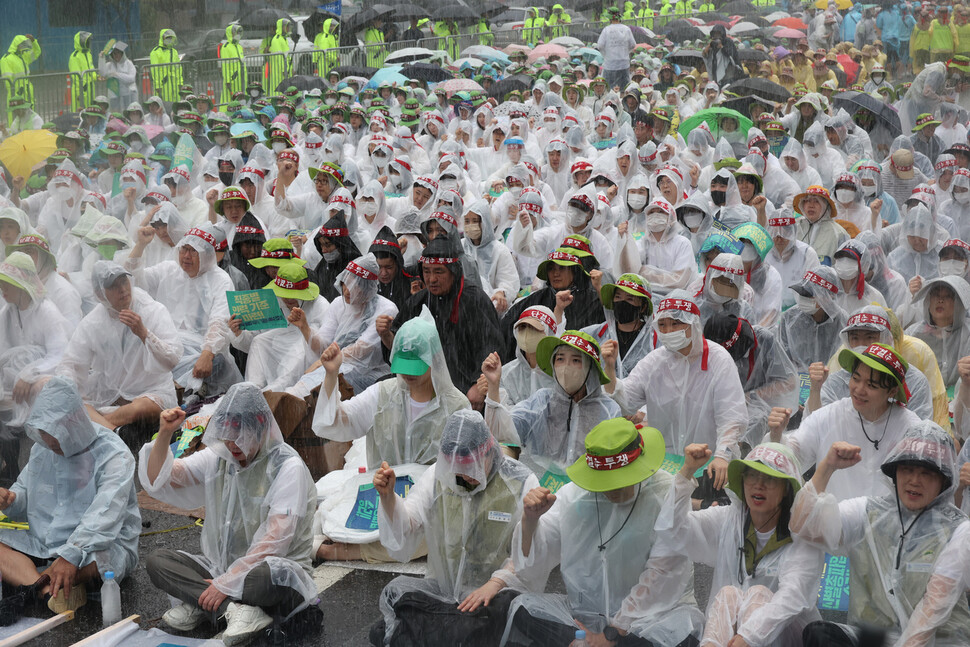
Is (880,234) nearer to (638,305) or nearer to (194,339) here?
(638,305)

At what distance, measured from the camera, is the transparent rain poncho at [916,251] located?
9.68 m

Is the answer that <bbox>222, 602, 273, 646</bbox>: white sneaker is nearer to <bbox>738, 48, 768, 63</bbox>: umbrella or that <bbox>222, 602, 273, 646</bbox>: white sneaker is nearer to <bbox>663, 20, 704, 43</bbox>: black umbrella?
<bbox>738, 48, 768, 63</bbox>: umbrella

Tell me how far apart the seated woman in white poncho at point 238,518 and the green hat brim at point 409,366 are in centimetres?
85

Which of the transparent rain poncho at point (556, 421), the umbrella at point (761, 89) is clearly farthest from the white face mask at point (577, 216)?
the umbrella at point (761, 89)

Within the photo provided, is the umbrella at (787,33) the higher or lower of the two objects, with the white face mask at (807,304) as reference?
lower

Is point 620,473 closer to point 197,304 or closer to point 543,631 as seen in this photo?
point 543,631

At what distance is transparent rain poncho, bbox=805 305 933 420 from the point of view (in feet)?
19.6

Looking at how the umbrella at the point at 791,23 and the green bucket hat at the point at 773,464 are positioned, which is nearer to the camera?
the green bucket hat at the point at 773,464

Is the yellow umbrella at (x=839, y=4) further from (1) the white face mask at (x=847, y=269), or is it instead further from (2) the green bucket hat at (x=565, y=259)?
(2) the green bucket hat at (x=565, y=259)

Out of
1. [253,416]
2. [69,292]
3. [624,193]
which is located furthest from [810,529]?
[624,193]

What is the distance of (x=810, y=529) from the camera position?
4.49m

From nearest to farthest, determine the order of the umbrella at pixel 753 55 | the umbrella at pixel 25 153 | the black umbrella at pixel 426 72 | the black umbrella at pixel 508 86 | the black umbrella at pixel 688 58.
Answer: the umbrella at pixel 25 153
the black umbrella at pixel 508 86
the black umbrella at pixel 426 72
the black umbrella at pixel 688 58
the umbrella at pixel 753 55

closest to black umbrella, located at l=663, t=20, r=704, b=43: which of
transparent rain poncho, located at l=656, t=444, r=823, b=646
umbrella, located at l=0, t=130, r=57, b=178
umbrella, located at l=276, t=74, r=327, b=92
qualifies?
umbrella, located at l=276, t=74, r=327, b=92

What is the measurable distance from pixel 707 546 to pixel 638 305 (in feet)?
8.54
